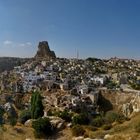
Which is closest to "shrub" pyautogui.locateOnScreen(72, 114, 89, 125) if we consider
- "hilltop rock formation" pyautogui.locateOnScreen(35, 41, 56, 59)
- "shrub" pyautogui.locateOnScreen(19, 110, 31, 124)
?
"shrub" pyautogui.locateOnScreen(19, 110, 31, 124)

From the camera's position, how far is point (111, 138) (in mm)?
24000

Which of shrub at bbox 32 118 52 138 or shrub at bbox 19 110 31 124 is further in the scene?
shrub at bbox 19 110 31 124

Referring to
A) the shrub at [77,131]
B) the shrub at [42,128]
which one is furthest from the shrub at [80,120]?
the shrub at [77,131]

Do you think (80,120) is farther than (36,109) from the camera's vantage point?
No

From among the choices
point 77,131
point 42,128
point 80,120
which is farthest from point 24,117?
point 77,131

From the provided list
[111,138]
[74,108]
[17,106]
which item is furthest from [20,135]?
[17,106]

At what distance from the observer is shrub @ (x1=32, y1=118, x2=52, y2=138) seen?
105ft

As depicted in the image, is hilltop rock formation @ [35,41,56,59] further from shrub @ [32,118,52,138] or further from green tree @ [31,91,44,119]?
shrub @ [32,118,52,138]

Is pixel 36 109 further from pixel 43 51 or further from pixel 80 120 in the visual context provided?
pixel 43 51

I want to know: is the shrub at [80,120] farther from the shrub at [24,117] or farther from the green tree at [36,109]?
the green tree at [36,109]

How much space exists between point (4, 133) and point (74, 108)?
25.3m

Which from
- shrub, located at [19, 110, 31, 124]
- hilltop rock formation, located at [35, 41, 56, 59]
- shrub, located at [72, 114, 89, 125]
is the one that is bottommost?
shrub, located at [19, 110, 31, 124]

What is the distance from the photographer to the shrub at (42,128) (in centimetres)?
3198

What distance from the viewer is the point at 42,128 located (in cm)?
3206
